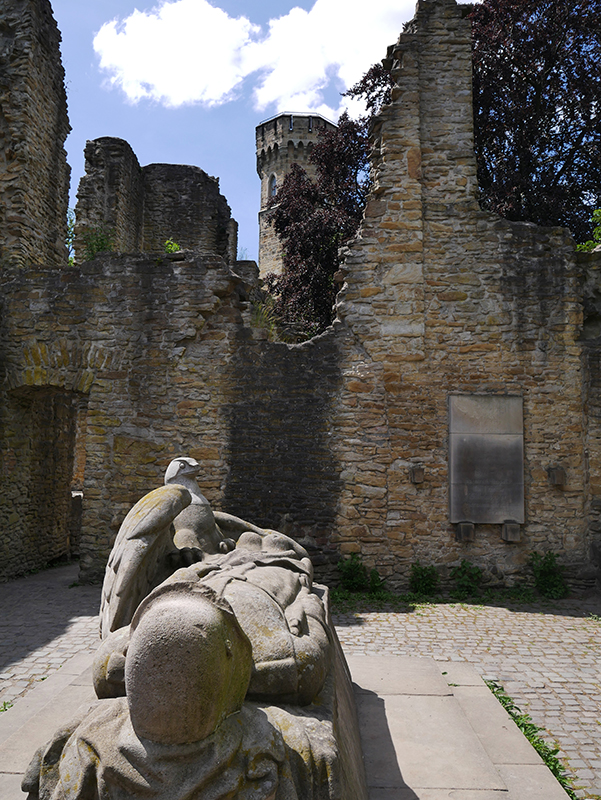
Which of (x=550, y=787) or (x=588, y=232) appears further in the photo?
(x=588, y=232)

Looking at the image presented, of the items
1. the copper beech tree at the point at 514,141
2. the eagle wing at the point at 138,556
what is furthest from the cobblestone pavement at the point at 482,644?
the copper beech tree at the point at 514,141

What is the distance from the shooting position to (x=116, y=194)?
1444 cm

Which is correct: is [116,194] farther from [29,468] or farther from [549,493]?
[549,493]

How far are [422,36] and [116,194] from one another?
8.47 meters

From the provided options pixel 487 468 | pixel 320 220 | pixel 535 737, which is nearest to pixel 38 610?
pixel 535 737

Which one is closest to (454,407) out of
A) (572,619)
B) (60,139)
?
(572,619)

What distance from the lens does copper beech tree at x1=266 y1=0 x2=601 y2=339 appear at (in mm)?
12781

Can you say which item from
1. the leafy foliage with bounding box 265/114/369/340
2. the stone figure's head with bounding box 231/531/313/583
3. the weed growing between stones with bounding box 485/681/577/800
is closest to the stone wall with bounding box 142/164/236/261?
the leafy foliage with bounding box 265/114/369/340

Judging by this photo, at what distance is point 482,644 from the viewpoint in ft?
18.9

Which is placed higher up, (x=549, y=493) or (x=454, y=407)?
(x=454, y=407)

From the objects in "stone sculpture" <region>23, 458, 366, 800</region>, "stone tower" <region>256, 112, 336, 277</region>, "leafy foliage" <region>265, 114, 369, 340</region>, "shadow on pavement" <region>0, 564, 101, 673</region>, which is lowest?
"shadow on pavement" <region>0, 564, 101, 673</region>

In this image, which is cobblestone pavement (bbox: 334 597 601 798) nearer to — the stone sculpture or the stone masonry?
the stone masonry

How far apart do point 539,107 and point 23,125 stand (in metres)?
10.4

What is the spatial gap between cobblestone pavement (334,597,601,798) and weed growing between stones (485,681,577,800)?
49 mm
